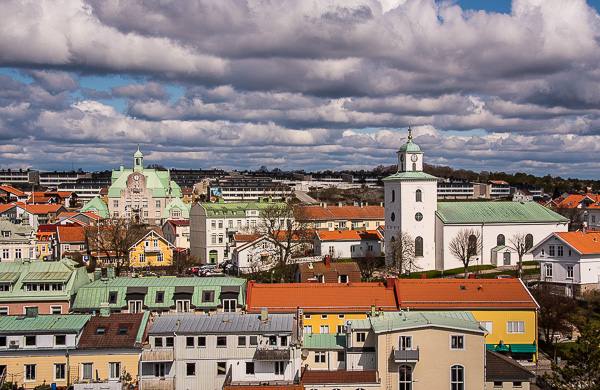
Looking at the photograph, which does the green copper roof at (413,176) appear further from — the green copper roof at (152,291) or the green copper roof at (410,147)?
the green copper roof at (152,291)

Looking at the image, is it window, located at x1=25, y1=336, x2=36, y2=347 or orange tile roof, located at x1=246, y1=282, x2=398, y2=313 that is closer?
window, located at x1=25, y1=336, x2=36, y2=347

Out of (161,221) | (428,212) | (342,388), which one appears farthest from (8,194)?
(342,388)

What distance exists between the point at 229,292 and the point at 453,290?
13.9 m

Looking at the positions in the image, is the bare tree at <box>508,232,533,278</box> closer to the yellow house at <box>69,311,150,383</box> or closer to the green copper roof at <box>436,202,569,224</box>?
the green copper roof at <box>436,202,569,224</box>

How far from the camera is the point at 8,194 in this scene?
158750mm

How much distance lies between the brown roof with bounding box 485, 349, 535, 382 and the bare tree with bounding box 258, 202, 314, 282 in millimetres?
27453

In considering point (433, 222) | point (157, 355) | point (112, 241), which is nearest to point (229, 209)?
point (112, 241)

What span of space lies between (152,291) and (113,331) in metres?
6.88

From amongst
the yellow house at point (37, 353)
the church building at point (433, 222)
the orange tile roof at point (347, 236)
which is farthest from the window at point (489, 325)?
the orange tile roof at point (347, 236)

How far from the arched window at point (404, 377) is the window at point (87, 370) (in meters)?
15.6

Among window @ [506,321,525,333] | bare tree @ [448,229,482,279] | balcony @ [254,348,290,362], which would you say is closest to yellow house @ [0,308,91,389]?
balcony @ [254,348,290,362]

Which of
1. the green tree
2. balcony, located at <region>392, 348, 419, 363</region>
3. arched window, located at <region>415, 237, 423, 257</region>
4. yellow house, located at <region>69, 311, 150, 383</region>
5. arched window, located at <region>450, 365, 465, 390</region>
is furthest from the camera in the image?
arched window, located at <region>415, 237, 423, 257</region>

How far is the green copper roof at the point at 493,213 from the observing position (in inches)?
2872

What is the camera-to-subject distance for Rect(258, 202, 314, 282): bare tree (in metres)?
69.4
